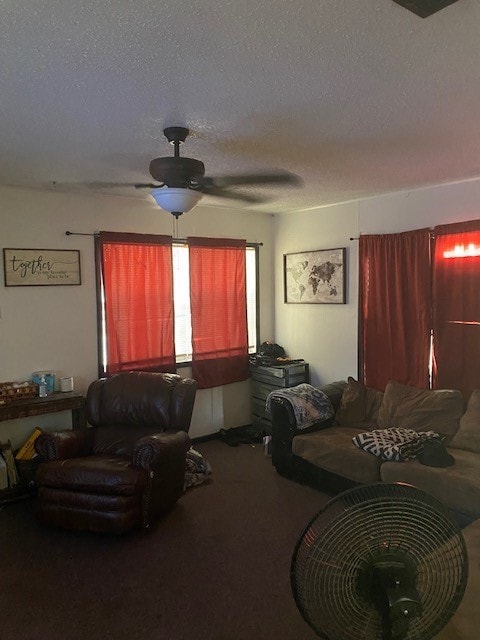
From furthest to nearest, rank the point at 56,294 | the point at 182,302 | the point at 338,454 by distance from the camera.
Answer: the point at 182,302
the point at 56,294
the point at 338,454

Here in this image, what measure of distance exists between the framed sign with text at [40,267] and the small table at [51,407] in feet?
3.18

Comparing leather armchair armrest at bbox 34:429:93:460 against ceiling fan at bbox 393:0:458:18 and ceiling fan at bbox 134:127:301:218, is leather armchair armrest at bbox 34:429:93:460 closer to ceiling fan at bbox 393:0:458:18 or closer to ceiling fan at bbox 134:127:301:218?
ceiling fan at bbox 134:127:301:218

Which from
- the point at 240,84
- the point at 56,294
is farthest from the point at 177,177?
the point at 56,294

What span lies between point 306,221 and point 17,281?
2936 mm

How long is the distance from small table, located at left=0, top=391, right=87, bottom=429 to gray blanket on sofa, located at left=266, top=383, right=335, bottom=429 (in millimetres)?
1637

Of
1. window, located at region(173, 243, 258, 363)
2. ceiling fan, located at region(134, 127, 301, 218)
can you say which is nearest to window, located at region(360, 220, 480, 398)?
window, located at region(173, 243, 258, 363)

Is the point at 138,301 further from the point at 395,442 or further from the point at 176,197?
the point at 395,442

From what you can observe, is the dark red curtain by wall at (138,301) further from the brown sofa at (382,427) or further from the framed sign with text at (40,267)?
A: the brown sofa at (382,427)

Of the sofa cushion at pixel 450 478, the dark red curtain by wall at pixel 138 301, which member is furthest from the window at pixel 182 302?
the sofa cushion at pixel 450 478

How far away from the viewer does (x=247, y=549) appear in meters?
2.86

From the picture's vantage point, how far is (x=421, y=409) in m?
3.61

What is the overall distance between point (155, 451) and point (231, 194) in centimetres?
218

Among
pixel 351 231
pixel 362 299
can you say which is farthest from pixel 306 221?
pixel 362 299

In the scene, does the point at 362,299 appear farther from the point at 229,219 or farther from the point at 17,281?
the point at 17,281
